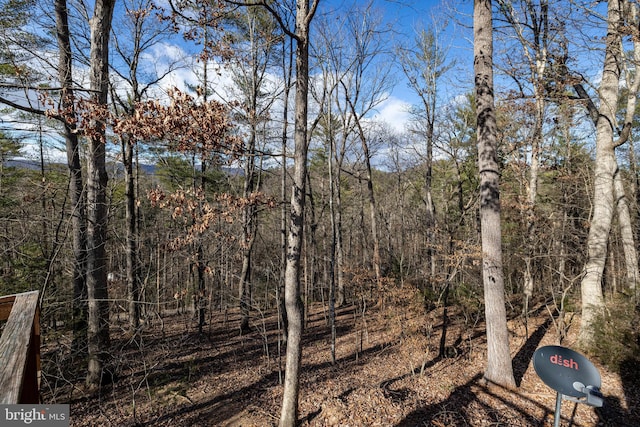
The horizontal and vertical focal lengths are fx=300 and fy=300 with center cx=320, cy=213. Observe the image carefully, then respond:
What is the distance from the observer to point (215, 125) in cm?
408

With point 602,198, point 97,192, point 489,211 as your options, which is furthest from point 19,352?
point 602,198

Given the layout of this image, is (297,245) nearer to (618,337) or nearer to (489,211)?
(489,211)

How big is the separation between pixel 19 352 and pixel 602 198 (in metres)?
9.08

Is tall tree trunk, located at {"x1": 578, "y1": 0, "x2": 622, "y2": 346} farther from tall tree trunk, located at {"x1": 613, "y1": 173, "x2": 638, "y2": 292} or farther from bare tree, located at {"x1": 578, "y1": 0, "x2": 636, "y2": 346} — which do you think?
tall tree trunk, located at {"x1": 613, "y1": 173, "x2": 638, "y2": 292}

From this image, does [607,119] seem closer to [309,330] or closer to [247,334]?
[309,330]

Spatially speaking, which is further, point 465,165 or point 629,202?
point 465,165

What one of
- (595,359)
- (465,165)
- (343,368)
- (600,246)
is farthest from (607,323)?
(465,165)

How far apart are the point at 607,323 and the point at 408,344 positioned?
3.84m

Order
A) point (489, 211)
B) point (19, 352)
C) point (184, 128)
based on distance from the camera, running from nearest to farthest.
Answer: point (19, 352) → point (184, 128) → point (489, 211)

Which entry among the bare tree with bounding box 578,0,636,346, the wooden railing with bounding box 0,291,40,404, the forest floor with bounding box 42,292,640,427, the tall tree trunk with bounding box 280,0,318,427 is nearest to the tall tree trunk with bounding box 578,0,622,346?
the bare tree with bounding box 578,0,636,346

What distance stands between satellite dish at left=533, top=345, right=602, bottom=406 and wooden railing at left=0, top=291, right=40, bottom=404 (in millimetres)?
2791

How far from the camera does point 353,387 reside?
5.75m

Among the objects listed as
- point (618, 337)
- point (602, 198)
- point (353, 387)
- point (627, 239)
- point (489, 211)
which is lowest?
point (353, 387)

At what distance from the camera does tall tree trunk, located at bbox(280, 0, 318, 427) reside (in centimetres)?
417
